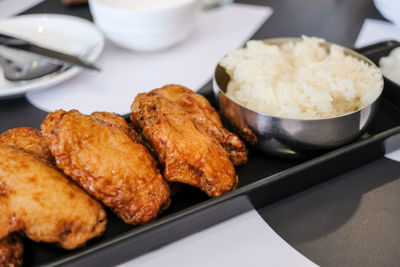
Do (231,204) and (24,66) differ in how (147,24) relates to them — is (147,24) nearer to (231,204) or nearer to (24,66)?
(24,66)

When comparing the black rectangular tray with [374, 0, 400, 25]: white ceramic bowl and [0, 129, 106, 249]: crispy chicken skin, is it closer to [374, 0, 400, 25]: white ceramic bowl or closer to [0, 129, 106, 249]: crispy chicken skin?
[0, 129, 106, 249]: crispy chicken skin

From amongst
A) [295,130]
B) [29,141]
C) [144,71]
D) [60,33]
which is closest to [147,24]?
[144,71]

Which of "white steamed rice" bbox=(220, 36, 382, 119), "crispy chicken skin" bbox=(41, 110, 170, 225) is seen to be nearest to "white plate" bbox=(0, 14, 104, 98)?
"white steamed rice" bbox=(220, 36, 382, 119)

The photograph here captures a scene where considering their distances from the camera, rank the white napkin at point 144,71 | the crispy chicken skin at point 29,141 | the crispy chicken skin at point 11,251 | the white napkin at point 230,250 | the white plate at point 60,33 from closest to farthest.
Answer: the crispy chicken skin at point 11,251 < the white napkin at point 230,250 < the crispy chicken skin at point 29,141 < the white napkin at point 144,71 < the white plate at point 60,33

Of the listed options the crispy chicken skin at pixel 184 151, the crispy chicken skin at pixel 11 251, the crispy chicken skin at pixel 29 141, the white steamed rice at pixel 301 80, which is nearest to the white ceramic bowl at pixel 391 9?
the white steamed rice at pixel 301 80

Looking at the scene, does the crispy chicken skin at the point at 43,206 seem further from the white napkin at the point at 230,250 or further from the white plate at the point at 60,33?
the white plate at the point at 60,33
